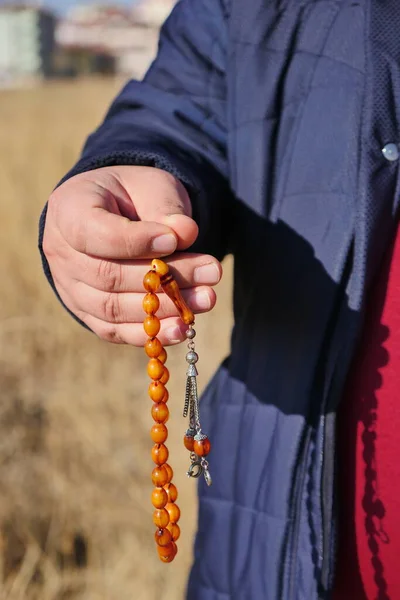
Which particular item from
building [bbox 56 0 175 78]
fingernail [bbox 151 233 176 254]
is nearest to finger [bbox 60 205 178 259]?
fingernail [bbox 151 233 176 254]

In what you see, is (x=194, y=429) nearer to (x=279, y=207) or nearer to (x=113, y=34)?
(x=279, y=207)

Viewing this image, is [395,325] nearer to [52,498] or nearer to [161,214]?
[161,214]

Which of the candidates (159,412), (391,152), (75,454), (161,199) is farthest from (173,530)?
(75,454)

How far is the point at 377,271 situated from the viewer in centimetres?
79

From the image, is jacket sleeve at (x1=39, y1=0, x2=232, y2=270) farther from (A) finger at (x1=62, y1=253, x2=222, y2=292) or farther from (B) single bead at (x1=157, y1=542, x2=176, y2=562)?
(B) single bead at (x1=157, y1=542, x2=176, y2=562)

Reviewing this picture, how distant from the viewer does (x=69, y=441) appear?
2289mm

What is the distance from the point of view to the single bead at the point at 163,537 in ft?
2.27

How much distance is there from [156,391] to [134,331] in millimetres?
63

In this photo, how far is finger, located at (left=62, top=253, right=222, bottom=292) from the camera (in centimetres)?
63

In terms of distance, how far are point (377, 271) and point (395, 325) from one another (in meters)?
0.07

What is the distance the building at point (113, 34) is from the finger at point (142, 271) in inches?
823

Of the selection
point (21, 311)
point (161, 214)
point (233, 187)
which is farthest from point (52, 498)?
point (161, 214)

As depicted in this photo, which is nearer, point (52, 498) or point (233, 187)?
point (233, 187)

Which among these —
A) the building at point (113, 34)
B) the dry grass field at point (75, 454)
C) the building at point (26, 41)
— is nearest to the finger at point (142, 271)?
the dry grass field at point (75, 454)
